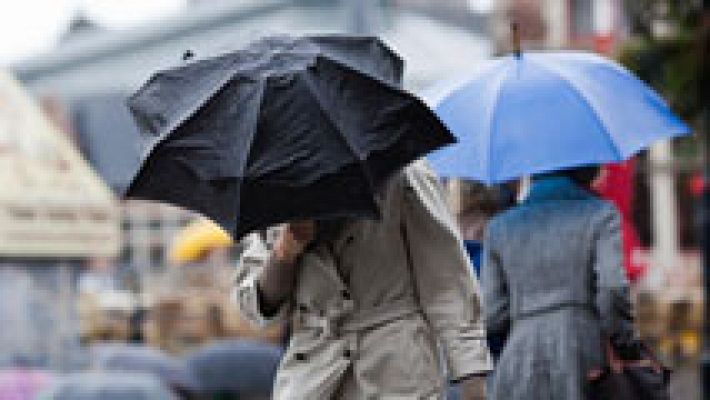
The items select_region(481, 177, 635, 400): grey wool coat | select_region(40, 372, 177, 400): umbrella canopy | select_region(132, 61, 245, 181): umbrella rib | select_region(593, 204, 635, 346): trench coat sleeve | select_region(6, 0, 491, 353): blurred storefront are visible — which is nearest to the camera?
select_region(132, 61, 245, 181): umbrella rib

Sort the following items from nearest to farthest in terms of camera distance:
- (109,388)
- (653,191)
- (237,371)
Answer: (109,388), (237,371), (653,191)

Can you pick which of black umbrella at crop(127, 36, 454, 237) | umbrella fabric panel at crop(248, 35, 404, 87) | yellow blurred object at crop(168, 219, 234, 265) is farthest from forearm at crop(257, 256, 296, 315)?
yellow blurred object at crop(168, 219, 234, 265)

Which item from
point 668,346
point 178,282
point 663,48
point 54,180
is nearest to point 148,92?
point 663,48

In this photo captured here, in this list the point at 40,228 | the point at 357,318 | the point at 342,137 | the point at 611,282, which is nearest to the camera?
the point at 342,137

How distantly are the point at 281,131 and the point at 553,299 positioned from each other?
6.49 ft

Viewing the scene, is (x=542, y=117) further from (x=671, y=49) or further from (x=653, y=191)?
(x=653, y=191)

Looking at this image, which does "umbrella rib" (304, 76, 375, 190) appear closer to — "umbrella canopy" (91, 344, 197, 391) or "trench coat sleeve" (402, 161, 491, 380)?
"trench coat sleeve" (402, 161, 491, 380)

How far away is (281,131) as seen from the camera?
4.66 m

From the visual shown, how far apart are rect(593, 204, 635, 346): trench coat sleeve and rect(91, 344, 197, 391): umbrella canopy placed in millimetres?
5293

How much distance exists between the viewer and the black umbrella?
4.63m

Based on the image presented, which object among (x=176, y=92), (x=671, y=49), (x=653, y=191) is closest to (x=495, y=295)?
(x=176, y=92)

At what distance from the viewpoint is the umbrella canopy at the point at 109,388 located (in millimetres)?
9227

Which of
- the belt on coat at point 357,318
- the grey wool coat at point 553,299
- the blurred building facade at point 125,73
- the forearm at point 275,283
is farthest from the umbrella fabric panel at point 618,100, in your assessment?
the blurred building facade at point 125,73

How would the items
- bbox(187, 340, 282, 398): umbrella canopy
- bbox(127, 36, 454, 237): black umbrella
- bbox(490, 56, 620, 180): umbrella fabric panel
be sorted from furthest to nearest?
bbox(187, 340, 282, 398): umbrella canopy → bbox(490, 56, 620, 180): umbrella fabric panel → bbox(127, 36, 454, 237): black umbrella
